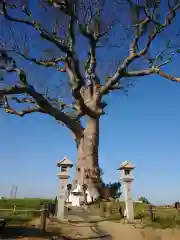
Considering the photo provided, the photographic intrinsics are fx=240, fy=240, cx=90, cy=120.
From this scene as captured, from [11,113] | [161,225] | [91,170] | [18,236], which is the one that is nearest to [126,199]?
[161,225]

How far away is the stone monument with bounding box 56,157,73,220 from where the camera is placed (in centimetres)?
1019

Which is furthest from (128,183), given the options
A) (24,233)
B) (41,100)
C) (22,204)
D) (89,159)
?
(22,204)

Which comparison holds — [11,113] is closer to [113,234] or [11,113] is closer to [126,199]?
[126,199]

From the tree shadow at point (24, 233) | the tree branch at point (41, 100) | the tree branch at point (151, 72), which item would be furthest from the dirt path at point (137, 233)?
Result: the tree branch at point (151, 72)

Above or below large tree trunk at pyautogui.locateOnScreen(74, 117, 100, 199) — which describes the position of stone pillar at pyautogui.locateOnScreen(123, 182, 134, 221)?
below

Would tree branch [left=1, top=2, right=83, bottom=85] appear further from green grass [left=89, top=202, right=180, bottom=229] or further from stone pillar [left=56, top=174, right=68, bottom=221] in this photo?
green grass [left=89, top=202, right=180, bottom=229]

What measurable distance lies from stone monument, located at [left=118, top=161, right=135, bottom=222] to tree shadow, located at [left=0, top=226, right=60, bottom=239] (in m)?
3.44

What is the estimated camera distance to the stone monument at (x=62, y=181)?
10195 millimetres

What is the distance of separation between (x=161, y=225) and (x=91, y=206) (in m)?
4.45

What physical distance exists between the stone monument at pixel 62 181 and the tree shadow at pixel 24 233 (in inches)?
78.8

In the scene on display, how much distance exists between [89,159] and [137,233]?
642 cm

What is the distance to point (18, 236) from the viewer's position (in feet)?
22.4

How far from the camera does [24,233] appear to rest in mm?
7312

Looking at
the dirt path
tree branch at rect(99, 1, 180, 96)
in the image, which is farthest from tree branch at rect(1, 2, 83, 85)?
the dirt path
